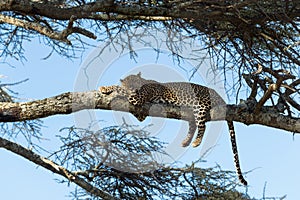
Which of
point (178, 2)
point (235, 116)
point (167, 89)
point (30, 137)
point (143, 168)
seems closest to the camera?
point (178, 2)

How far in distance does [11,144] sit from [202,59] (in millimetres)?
1961

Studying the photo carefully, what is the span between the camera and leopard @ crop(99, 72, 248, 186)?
5.34 meters

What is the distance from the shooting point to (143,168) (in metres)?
5.26

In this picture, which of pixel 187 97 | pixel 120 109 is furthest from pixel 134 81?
pixel 120 109

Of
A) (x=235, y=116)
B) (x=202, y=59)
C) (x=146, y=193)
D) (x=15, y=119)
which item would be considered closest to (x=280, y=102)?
(x=235, y=116)

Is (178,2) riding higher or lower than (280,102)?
higher

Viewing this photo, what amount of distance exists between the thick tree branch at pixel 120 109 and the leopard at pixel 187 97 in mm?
298

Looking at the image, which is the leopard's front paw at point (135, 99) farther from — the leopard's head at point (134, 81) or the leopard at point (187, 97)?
the leopard's head at point (134, 81)

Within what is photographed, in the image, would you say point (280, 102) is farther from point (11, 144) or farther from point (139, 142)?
point (11, 144)

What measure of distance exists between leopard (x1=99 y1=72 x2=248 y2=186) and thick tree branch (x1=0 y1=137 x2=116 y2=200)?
85 cm

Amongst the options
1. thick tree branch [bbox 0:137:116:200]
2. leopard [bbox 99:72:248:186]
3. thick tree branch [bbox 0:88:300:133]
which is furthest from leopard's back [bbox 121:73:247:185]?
thick tree branch [bbox 0:137:116:200]

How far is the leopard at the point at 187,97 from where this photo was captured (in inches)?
210

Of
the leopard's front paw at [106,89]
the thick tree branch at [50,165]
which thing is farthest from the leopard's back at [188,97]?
the thick tree branch at [50,165]

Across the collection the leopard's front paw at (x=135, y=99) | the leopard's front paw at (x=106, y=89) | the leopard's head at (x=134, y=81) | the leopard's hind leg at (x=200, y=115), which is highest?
the leopard's head at (x=134, y=81)
